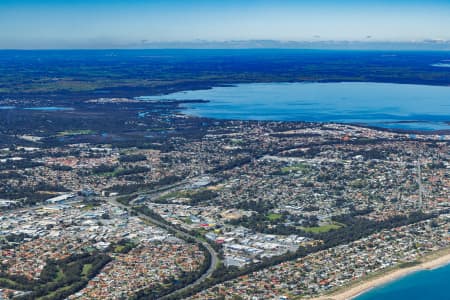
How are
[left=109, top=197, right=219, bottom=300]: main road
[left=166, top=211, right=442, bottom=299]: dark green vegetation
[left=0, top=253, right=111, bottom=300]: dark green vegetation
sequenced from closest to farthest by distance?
1. [left=0, top=253, right=111, bottom=300]: dark green vegetation
2. [left=109, top=197, right=219, bottom=300]: main road
3. [left=166, top=211, right=442, bottom=299]: dark green vegetation

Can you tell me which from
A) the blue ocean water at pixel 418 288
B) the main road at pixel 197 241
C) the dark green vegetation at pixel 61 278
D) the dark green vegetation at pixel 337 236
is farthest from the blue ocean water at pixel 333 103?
the dark green vegetation at pixel 61 278

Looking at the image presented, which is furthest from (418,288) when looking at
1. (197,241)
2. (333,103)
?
(333,103)

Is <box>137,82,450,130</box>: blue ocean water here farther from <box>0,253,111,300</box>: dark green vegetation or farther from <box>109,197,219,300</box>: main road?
<box>0,253,111,300</box>: dark green vegetation

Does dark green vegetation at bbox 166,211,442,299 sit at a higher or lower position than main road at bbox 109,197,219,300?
higher

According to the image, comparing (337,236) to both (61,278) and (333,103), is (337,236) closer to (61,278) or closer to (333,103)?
(61,278)

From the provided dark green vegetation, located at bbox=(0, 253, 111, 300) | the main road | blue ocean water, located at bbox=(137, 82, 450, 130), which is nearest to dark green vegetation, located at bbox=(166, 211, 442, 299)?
the main road
